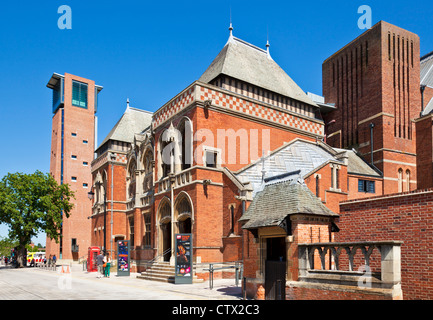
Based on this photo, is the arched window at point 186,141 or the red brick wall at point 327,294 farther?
the arched window at point 186,141

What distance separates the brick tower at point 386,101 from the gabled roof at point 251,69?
6978mm

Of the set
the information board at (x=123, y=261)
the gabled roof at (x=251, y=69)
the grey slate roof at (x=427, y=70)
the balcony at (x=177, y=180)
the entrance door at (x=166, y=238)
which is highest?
the grey slate roof at (x=427, y=70)

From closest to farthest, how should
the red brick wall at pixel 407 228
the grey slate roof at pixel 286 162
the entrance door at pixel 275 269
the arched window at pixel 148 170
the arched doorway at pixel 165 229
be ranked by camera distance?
1. the red brick wall at pixel 407 228
2. the entrance door at pixel 275 269
3. the grey slate roof at pixel 286 162
4. the arched doorway at pixel 165 229
5. the arched window at pixel 148 170

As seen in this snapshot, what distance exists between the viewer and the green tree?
38312mm

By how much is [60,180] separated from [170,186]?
39803 millimetres

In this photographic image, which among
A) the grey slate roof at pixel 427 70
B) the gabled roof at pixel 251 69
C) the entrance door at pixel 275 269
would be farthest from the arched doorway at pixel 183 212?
the grey slate roof at pixel 427 70

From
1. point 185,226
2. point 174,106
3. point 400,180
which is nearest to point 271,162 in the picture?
point 185,226

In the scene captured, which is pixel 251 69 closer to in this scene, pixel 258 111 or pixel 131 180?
pixel 258 111

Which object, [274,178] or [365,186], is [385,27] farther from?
[274,178]

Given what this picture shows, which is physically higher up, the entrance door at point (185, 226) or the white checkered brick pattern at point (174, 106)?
the white checkered brick pattern at point (174, 106)

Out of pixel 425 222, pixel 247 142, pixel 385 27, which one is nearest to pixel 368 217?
pixel 425 222

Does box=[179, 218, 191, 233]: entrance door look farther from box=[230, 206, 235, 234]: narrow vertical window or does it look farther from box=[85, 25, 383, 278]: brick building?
box=[230, 206, 235, 234]: narrow vertical window

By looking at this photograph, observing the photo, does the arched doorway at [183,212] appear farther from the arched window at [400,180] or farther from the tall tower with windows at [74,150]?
the tall tower with windows at [74,150]

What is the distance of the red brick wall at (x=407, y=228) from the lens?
11211 millimetres
